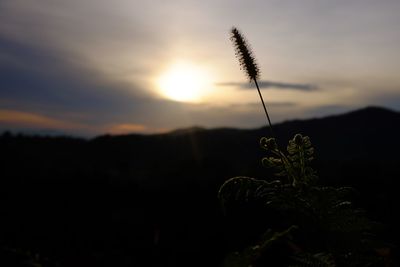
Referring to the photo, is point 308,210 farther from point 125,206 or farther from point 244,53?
point 125,206

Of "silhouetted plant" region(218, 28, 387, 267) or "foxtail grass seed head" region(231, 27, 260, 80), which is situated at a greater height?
"foxtail grass seed head" region(231, 27, 260, 80)

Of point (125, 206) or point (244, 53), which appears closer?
point (244, 53)

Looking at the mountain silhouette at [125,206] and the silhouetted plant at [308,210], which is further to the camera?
the mountain silhouette at [125,206]

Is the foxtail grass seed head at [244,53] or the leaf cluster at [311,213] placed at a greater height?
the foxtail grass seed head at [244,53]

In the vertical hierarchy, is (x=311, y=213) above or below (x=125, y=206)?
above

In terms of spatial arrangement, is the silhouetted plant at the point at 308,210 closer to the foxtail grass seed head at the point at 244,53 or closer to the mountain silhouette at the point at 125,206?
the foxtail grass seed head at the point at 244,53

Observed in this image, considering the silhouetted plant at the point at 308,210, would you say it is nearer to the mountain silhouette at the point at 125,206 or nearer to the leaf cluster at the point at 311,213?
the leaf cluster at the point at 311,213

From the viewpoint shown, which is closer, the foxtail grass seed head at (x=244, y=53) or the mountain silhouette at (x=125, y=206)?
the foxtail grass seed head at (x=244, y=53)

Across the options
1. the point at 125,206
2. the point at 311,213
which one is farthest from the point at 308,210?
the point at 125,206

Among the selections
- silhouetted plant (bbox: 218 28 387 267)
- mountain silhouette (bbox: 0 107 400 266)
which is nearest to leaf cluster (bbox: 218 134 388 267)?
silhouetted plant (bbox: 218 28 387 267)

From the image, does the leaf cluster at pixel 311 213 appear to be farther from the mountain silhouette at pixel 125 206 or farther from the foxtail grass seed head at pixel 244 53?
the mountain silhouette at pixel 125 206

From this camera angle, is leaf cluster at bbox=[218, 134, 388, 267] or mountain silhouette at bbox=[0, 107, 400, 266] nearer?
Result: leaf cluster at bbox=[218, 134, 388, 267]

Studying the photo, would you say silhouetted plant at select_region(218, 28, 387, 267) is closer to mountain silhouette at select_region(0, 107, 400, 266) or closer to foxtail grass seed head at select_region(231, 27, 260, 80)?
foxtail grass seed head at select_region(231, 27, 260, 80)

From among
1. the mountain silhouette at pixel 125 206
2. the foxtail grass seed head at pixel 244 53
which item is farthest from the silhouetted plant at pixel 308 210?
the mountain silhouette at pixel 125 206
